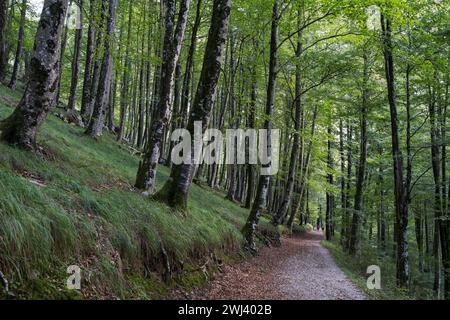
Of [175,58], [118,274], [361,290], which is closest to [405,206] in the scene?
[361,290]

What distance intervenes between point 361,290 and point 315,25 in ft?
46.9

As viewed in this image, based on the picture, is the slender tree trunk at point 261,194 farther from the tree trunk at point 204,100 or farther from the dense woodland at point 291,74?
the tree trunk at point 204,100

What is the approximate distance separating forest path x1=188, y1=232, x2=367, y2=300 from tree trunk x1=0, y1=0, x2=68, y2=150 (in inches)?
180

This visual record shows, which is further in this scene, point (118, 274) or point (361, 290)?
point (361, 290)

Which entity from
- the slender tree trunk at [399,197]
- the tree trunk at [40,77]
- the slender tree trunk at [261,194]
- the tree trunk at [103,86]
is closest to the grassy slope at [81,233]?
the tree trunk at [40,77]

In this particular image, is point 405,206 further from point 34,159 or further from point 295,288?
point 34,159

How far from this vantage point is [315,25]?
A: 1845 centimetres

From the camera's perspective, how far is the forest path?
7.38 m

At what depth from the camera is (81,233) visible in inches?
191

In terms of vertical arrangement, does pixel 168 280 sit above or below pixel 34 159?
below

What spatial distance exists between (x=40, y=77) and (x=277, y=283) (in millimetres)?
7617

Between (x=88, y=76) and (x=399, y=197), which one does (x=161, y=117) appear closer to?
(x=88, y=76)

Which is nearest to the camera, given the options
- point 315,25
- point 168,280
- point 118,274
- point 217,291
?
point 118,274

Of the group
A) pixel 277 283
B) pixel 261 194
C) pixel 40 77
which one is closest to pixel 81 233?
pixel 40 77
